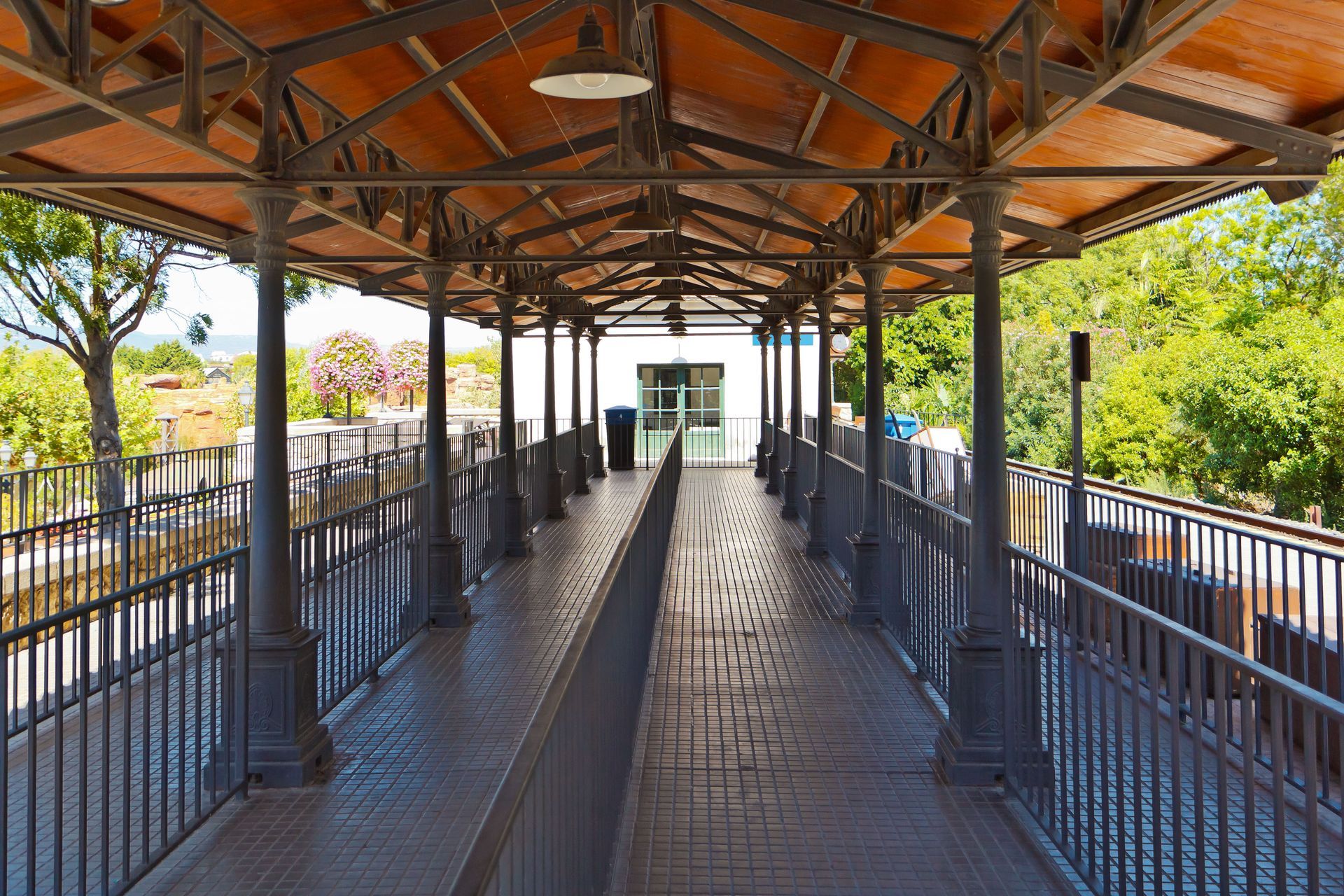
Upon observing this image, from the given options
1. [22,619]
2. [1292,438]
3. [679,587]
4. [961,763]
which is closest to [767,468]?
[1292,438]

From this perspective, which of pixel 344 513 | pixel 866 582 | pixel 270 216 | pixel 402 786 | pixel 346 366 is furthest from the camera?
pixel 346 366

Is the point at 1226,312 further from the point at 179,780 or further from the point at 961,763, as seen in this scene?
the point at 179,780

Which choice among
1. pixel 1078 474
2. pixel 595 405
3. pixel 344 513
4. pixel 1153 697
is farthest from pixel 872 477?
pixel 595 405

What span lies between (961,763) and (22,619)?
8.18 meters

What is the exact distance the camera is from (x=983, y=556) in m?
5.54

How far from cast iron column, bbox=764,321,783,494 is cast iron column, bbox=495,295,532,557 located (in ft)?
22.8

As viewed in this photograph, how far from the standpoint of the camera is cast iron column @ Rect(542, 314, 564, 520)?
51.6 feet

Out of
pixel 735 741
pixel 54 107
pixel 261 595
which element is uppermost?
pixel 54 107

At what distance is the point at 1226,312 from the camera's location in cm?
2958

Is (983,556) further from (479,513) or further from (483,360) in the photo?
(483,360)

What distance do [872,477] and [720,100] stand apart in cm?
353

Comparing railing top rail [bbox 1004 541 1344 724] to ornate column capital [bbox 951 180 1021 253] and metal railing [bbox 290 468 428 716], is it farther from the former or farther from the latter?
metal railing [bbox 290 468 428 716]

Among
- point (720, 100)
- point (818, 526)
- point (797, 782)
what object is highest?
point (720, 100)

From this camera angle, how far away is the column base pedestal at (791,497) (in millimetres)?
15789
